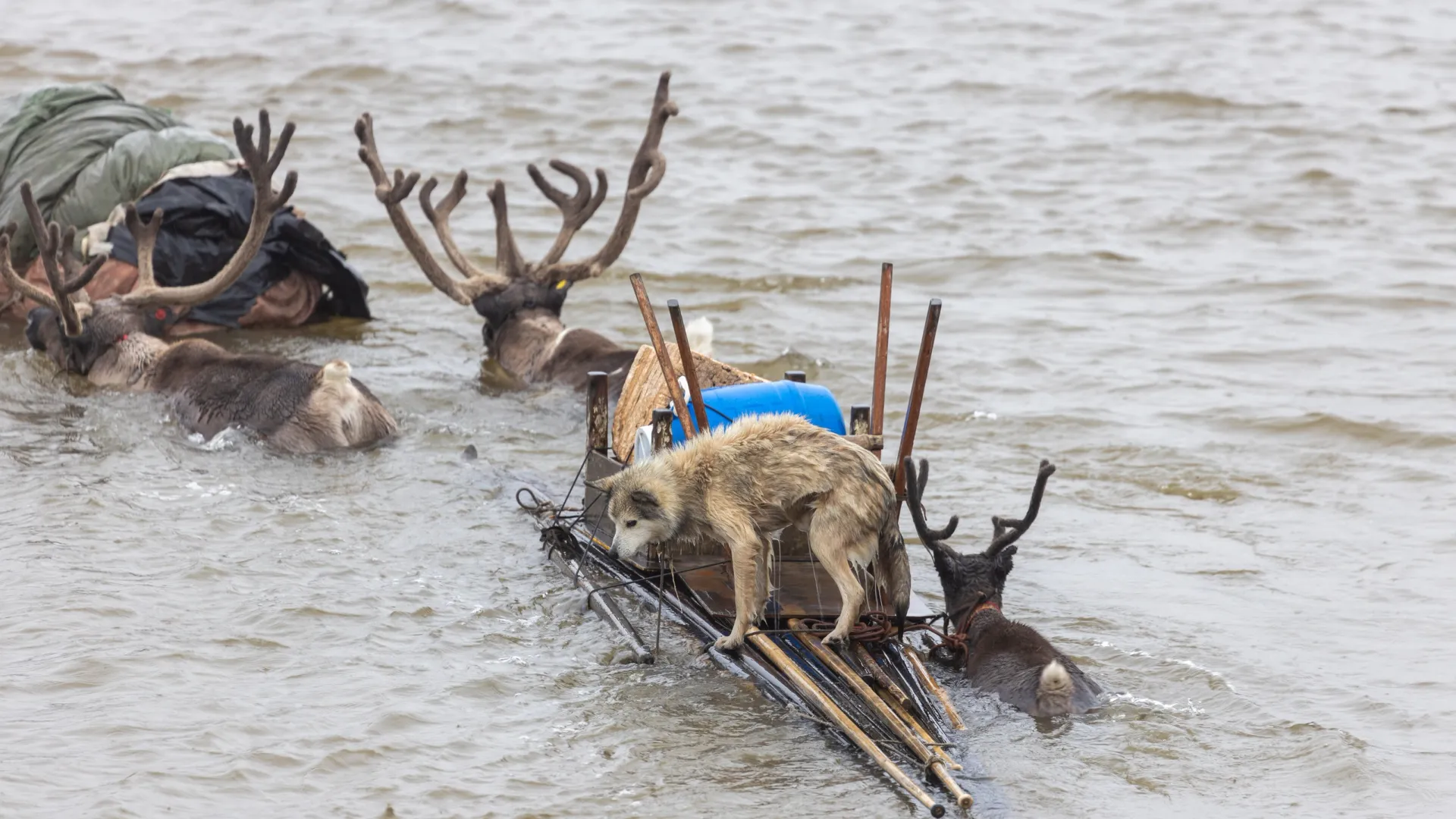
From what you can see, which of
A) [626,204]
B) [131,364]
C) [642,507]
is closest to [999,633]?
[642,507]

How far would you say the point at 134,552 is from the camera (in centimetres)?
725

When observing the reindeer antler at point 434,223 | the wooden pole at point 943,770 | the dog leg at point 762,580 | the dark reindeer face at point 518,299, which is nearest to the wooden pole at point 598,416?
the dog leg at point 762,580

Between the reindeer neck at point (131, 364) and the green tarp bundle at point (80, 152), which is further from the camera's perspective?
the green tarp bundle at point (80, 152)

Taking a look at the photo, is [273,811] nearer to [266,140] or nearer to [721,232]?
[266,140]

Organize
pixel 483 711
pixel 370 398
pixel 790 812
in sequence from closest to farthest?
pixel 790 812, pixel 483 711, pixel 370 398

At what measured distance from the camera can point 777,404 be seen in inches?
250

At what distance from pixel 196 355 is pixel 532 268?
7.92 ft

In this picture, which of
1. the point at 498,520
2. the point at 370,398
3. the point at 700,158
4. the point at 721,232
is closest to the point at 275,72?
the point at 700,158

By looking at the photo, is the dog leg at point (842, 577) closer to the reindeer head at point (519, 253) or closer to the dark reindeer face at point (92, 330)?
the reindeer head at point (519, 253)

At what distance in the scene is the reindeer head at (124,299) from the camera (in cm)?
944

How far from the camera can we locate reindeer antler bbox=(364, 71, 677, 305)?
34.3 ft

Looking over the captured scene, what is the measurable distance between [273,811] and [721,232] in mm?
9902

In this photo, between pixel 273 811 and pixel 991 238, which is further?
pixel 991 238

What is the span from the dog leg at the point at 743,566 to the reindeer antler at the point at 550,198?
5.15m
